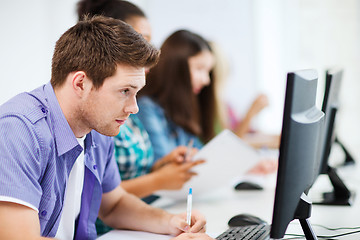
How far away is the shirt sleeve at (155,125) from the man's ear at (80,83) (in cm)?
91


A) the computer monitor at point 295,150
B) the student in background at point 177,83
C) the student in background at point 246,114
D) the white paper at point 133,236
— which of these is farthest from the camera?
the student in background at point 246,114

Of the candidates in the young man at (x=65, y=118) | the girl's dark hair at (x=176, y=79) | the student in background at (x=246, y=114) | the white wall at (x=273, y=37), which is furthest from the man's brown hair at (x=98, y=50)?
the white wall at (x=273, y=37)

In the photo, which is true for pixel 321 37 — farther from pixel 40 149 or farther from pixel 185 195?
pixel 40 149

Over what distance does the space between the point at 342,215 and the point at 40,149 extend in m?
0.98

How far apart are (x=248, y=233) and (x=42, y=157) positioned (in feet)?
1.79

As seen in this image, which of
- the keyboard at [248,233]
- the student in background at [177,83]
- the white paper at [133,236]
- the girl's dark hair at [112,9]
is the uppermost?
the girl's dark hair at [112,9]

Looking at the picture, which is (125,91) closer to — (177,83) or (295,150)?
(295,150)

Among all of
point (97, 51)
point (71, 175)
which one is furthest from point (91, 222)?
point (97, 51)

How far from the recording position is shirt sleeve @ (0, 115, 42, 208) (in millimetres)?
835

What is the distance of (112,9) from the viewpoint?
1.56 m

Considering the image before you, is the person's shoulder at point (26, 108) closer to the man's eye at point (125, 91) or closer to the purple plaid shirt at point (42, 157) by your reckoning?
the purple plaid shirt at point (42, 157)

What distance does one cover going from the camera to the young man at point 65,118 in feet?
2.81

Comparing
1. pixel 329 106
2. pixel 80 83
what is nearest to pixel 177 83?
pixel 329 106

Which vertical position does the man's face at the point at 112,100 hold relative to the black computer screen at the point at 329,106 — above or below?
above
